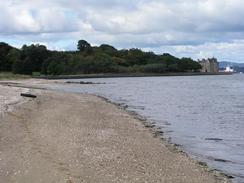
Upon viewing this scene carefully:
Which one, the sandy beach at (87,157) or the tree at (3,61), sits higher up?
the tree at (3,61)

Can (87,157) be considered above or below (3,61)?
below

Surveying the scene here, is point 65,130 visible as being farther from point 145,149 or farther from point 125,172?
point 125,172

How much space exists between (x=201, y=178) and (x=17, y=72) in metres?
179

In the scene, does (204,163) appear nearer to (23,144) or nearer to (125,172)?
(125,172)

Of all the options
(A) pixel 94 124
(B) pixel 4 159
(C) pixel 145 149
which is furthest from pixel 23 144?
(A) pixel 94 124

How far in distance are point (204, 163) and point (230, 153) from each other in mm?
3127

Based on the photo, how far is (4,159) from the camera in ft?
46.7

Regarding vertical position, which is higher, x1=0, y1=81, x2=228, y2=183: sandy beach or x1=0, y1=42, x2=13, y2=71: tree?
x1=0, y1=42, x2=13, y2=71: tree

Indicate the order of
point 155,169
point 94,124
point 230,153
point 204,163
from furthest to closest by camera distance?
point 94,124
point 230,153
point 204,163
point 155,169

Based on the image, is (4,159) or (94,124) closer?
(4,159)

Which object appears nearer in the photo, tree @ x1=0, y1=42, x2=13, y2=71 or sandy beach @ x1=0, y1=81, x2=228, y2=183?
sandy beach @ x1=0, y1=81, x2=228, y2=183

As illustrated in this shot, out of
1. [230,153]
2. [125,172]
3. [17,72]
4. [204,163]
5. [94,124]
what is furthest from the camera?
[17,72]

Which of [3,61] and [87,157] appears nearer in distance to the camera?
[87,157]

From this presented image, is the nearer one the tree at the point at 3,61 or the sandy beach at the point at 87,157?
the sandy beach at the point at 87,157
